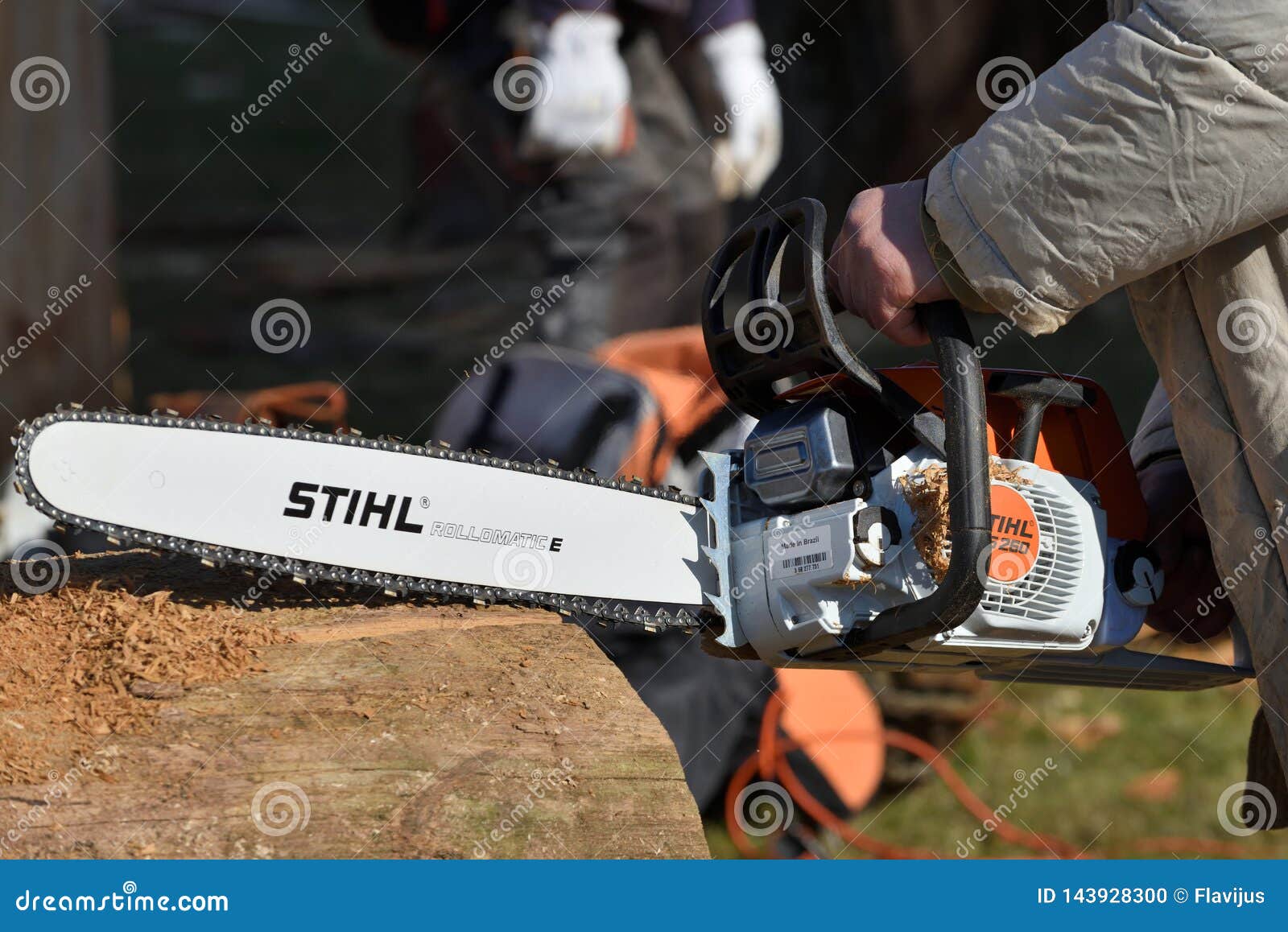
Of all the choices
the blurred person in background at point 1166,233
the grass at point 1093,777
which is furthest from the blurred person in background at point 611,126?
the blurred person in background at point 1166,233

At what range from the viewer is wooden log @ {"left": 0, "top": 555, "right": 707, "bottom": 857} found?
1549 mm

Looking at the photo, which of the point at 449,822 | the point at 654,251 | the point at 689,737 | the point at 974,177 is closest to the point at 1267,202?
the point at 974,177

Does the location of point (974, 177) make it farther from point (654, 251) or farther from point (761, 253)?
point (654, 251)

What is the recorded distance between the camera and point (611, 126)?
4.23 m

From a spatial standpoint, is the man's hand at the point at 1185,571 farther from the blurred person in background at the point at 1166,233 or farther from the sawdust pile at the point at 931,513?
the sawdust pile at the point at 931,513

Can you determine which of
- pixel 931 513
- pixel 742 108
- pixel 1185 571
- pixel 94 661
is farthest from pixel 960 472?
pixel 742 108

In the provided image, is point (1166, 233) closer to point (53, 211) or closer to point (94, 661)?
point (94, 661)

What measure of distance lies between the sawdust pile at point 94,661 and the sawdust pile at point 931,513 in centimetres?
98

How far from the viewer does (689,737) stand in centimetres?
333

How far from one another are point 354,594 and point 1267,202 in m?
1.48

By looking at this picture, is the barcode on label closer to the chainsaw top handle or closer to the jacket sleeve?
the chainsaw top handle

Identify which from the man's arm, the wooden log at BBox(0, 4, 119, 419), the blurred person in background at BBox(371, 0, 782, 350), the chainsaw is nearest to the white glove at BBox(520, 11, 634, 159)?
the blurred person in background at BBox(371, 0, 782, 350)

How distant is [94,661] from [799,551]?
1.06m

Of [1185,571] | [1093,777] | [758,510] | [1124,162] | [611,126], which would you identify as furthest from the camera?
[611,126]
